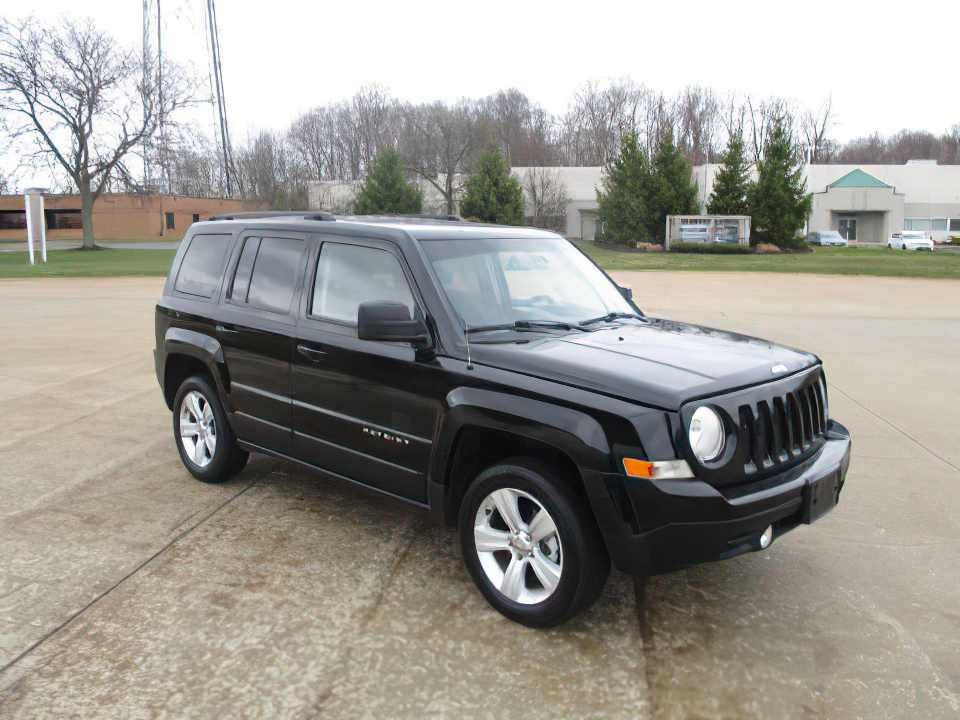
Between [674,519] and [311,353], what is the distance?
2246 mm

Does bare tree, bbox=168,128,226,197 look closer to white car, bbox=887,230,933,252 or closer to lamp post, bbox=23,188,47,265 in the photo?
lamp post, bbox=23,188,47,265

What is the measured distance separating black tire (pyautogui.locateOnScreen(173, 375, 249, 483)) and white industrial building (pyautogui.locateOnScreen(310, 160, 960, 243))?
64758 mm

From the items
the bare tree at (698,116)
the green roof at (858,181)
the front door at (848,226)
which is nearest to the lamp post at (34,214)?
the green roof at (858,181)

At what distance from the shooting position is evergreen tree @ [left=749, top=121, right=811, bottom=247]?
44781 mm

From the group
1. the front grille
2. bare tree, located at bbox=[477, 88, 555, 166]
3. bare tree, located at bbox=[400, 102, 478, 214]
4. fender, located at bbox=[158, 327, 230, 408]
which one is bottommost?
the front grille

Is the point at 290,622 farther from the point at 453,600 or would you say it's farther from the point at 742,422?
the point at 742,422

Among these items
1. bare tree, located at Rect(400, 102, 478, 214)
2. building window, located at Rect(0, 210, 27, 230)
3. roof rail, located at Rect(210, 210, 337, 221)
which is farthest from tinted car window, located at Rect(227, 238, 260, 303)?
building window, located at Rect(0, 210, 27, 230)

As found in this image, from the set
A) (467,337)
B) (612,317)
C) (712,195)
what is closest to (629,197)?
(712,195)

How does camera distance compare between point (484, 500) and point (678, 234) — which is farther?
point (678, 234)

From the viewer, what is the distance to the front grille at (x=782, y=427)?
3461 mm

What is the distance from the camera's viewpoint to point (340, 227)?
15.1 ft

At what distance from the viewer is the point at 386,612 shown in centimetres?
378

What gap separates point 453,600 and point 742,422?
1593 mm

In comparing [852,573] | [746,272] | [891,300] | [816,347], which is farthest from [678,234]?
[852,573]
